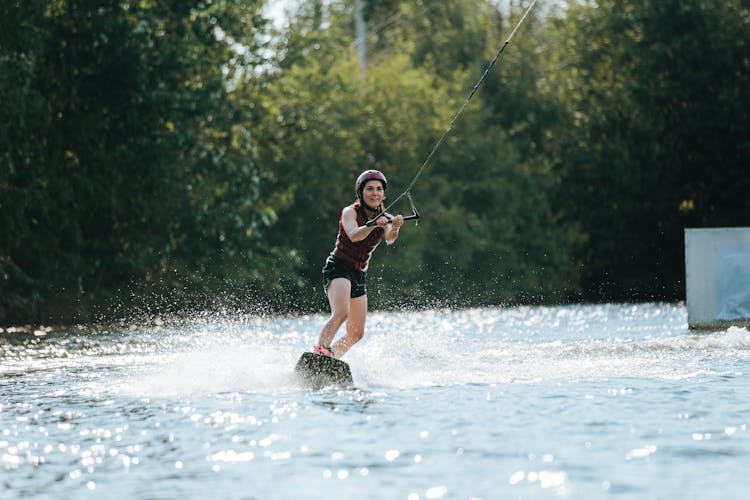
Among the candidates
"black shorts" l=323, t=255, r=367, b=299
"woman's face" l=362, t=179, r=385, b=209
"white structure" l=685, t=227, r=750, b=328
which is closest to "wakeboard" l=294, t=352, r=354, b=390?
"black shorts" l=323, t=255, r=367, b=299

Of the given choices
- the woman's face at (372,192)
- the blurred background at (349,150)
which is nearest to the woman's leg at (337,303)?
the woman's face at (372,192)

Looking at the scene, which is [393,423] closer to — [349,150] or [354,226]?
[354,226]

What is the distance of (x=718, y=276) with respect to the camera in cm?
1950

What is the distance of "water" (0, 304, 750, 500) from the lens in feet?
23.4

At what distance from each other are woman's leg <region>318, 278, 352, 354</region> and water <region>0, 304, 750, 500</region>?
0.52 m

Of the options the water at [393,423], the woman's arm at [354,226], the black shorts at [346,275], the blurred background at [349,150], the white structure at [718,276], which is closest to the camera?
the water at [393,423]

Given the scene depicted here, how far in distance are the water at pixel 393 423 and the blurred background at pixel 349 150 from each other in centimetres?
1265

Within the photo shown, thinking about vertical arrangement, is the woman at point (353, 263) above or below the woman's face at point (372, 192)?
below

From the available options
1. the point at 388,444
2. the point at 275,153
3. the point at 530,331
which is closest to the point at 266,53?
the point at 275,153

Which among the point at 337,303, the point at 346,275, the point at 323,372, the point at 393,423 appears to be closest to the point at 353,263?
the point at 346,275

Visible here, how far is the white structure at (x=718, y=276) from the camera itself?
761 inches

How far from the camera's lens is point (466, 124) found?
4675 cm

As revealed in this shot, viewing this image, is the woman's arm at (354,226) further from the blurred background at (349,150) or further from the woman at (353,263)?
the blurred background at (349,150)

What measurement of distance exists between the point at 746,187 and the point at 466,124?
10452 millimetres
